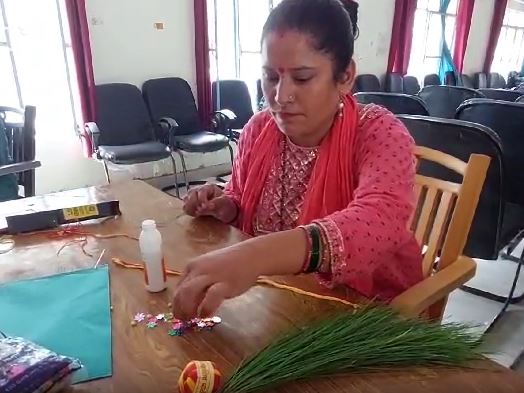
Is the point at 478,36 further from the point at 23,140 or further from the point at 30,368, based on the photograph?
the point at 30,368

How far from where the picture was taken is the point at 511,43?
823 cm

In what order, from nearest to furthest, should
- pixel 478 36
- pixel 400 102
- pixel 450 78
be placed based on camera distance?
1. pixel 400 102
2. pixel 450 78
3. pixel 478 36

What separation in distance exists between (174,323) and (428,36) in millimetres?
6544

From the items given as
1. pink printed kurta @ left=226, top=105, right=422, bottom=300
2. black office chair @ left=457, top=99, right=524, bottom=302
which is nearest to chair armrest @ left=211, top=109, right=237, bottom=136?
black office chair @ left=457, top=99, right=524, bottom=302

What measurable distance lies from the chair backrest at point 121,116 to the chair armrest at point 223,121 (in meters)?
0.57

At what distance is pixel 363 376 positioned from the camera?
0.58m

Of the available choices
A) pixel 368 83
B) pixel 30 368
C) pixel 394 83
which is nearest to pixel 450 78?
pixel 394 83

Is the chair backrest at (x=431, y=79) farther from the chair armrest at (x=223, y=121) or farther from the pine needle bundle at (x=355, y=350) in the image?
the pine needle bundle at (x=355, y=350)

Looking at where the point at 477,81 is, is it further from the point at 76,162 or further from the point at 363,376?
the point at 363,376

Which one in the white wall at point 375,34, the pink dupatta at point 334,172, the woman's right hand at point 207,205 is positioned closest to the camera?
the pink dupatta at point 334,172

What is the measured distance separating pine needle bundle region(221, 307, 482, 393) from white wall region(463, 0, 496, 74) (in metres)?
7.43

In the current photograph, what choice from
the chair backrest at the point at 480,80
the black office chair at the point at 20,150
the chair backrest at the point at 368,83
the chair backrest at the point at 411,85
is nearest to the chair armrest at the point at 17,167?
the black office chair at the point at 20,150

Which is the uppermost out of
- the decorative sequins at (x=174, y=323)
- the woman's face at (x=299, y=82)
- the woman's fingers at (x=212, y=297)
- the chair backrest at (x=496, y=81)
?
the woman's face at (x=299, y=82)

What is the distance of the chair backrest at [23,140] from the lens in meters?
2.14
